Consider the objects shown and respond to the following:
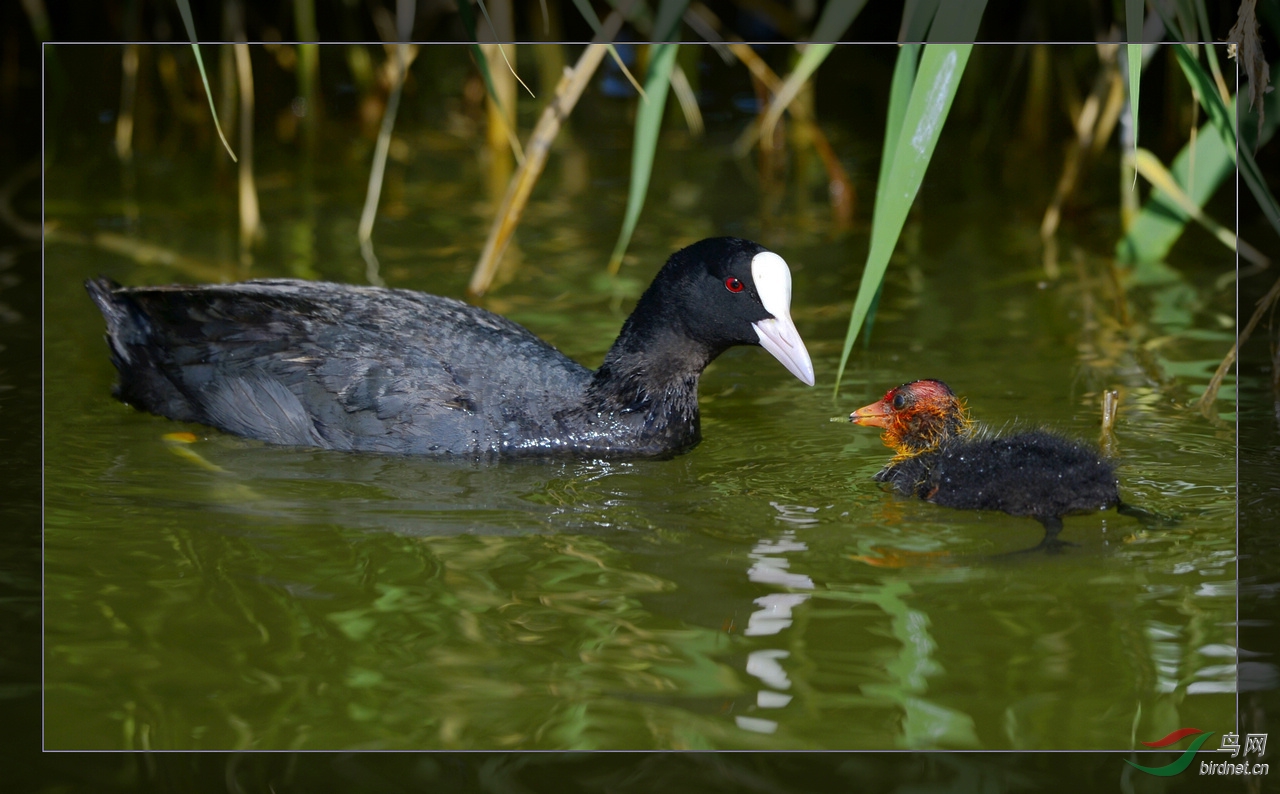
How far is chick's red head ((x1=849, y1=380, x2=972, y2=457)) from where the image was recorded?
4.19 m

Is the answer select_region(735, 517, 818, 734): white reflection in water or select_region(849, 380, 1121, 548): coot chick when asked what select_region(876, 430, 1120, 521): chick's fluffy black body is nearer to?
select_region(849, 380, 1121, 548): coot chick

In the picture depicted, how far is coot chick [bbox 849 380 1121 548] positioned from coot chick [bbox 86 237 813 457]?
344 mm

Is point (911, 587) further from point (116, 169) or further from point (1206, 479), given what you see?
point (116, 169)

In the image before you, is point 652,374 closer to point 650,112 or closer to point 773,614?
point 650,112

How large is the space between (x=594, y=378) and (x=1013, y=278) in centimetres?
245

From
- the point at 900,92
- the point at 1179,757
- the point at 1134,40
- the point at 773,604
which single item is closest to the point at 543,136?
the point at 900,92

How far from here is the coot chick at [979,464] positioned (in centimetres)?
374

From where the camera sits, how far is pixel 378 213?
734 centimetres

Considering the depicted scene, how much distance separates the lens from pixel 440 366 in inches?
179

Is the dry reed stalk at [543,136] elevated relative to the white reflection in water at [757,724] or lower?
elevated

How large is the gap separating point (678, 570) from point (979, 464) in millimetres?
843

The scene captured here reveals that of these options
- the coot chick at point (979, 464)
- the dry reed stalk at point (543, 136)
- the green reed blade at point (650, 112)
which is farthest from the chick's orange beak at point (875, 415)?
the dry reed stalk at point (543, 136)

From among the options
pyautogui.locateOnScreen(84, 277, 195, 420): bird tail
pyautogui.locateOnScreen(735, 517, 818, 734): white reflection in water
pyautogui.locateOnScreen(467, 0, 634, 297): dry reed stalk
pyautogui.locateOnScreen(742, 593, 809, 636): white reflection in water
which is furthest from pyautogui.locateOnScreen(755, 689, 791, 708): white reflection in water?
pyautogui.locateOnScreen(84, 277, 195, 420): bird tail

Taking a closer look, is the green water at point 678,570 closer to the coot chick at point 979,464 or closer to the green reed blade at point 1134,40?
the coot chick at point 979,464
